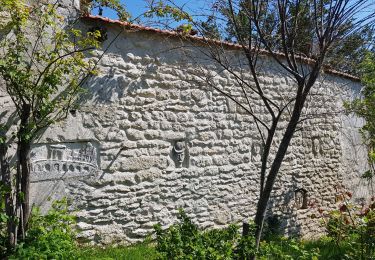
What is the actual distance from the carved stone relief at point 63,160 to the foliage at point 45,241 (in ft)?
1.41

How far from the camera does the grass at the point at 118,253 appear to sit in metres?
4.22

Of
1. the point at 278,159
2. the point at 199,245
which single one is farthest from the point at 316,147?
the point at 199,245

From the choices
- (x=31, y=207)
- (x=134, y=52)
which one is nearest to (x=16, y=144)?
(x=31, y=207)

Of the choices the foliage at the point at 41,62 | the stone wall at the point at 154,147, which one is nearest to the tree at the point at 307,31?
the stone wall at the point at 154,147

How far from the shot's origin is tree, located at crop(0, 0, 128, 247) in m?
3.71

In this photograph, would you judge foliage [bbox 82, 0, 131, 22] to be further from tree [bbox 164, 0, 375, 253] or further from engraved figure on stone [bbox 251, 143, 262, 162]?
engraved figure on stone [bbox 251, 143, 262, 162]

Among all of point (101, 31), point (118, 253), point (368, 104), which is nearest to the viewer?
point (118, 253)

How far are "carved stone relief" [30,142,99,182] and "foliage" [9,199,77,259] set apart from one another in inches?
17.0

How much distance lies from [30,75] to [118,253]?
206cm

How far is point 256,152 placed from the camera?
6.50 m

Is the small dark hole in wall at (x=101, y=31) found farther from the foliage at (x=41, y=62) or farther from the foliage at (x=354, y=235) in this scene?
the foliage at (x=354, y=235)

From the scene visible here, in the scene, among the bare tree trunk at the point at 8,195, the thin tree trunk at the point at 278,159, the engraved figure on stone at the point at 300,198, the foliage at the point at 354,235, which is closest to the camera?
the bare tree trunk at the point at 8,195

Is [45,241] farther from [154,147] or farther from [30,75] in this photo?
[154,147]

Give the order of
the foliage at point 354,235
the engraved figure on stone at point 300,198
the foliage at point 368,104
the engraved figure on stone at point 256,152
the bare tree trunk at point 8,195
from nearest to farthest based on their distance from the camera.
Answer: the bare tree trunk at point 8,195
the foliage at point 354,235
the engraved figure on stone at point 256,152
the foliage at point 368,104
the engraved figure on stone at point 300,198
